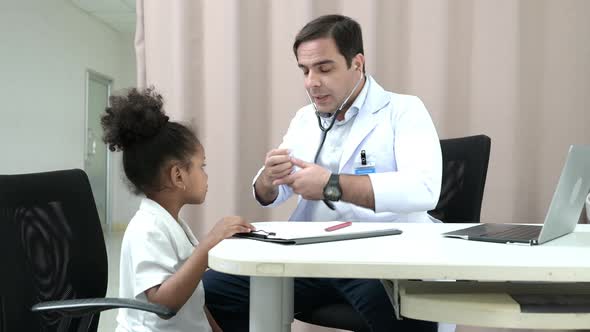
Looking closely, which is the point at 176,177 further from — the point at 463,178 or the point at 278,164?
the point at 463,178

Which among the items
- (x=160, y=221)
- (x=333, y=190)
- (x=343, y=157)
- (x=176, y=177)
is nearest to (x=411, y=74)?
(x=343, y=157)

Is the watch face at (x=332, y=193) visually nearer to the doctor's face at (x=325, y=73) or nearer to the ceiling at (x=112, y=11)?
the doctor's face at (x=325, y=73)

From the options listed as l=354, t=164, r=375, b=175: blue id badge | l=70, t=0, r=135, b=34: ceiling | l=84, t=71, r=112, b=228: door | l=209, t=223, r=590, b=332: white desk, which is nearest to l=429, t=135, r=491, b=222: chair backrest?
l=354, t=164, r=375, b=175: blue id badge

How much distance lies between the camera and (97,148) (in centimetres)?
630

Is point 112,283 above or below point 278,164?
below

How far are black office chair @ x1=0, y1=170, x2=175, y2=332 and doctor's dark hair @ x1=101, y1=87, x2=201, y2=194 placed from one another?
0.35 feet

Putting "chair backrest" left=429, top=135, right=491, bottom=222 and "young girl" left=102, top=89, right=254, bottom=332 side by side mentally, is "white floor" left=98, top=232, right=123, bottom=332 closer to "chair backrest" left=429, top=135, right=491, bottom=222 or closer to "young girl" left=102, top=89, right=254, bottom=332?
"young girl" left=102, top=89, right=254, bottom=332

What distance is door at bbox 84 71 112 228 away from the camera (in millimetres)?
6082

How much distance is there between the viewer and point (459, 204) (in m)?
1.64

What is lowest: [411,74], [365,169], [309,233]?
[309,233]

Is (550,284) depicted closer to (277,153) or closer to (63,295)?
(277,153)

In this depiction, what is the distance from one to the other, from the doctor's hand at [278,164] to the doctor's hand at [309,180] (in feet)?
0.06

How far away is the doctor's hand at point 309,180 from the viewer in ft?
4.36

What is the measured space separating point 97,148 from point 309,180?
17.9 feet
